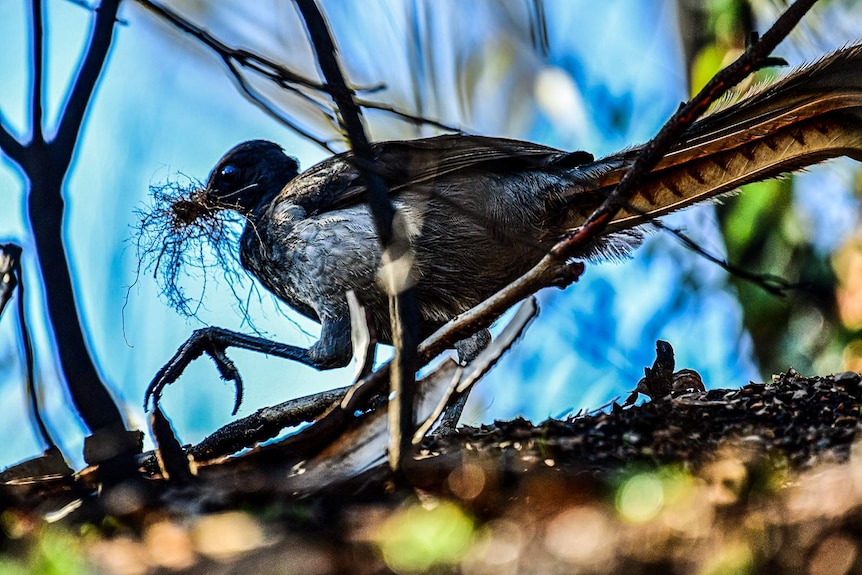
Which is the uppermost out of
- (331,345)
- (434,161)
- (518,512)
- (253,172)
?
(253,172)

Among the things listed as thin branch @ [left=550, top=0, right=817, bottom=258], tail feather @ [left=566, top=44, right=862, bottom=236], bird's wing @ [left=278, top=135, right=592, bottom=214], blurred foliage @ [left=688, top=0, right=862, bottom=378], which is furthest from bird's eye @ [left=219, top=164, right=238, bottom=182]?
thin branch @ [left=550, top=0, right=817, bottom=258]

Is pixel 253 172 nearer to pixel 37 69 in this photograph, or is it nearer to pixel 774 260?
pixel 37 69

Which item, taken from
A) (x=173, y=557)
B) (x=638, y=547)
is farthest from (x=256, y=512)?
(x=638, y=547)

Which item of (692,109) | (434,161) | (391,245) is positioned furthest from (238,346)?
(692,109)

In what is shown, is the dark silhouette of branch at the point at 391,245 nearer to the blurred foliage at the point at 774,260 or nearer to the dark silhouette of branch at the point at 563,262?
the dark silhouette of branch at the point at 563,262

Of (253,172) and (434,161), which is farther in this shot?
(253,172)

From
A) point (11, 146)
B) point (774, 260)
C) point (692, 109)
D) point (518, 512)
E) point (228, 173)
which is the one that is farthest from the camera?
point (774, 260)

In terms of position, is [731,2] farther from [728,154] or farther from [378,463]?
[378,463]

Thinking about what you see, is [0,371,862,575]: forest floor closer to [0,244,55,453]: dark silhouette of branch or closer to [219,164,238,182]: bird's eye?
[0,244,55,453]: dark silhouette of branch
